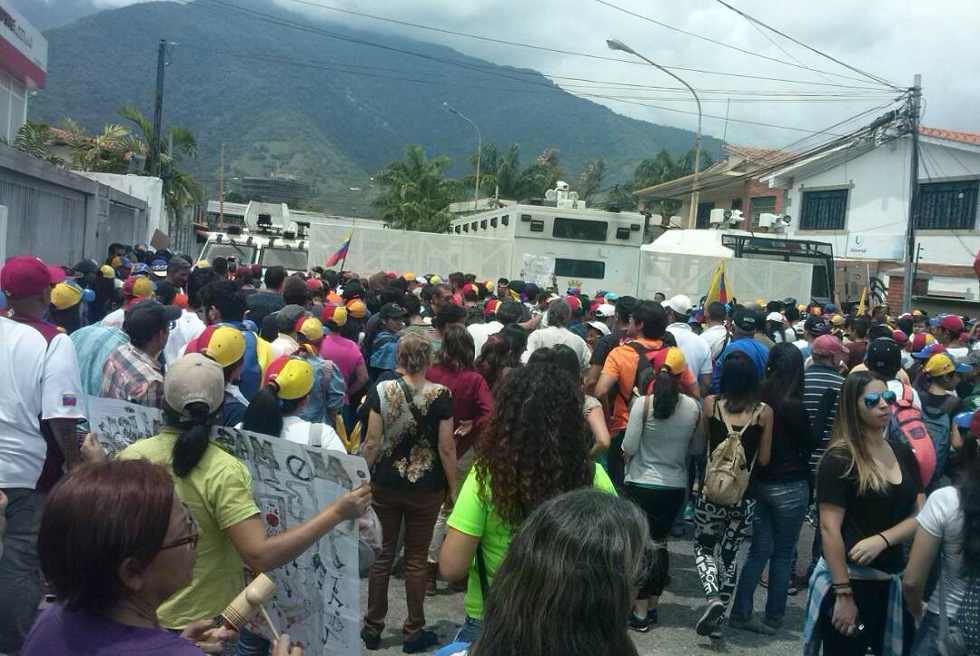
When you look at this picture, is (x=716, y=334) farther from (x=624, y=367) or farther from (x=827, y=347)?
(x=624, y=367)

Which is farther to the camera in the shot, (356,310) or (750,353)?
(356,310)

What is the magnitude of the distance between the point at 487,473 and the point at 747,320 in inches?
198

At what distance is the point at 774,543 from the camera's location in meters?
5.49

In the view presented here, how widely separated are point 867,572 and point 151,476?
10.7ft

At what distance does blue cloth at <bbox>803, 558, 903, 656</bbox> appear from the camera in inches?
150

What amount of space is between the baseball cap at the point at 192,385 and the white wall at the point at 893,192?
27075mm

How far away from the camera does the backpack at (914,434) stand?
4.81m

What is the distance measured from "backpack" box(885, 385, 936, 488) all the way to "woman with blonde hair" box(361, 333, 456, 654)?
2.58 meters

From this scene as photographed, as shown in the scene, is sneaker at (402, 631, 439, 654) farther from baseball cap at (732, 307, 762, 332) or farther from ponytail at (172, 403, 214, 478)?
baseball cap at (732, 307, 762, 332)

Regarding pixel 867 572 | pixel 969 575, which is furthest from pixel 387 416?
pixel 969 575

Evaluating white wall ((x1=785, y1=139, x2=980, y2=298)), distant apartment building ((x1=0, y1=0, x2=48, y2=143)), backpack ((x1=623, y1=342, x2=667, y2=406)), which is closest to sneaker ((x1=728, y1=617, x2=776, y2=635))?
backpack ((x1=623, y1=342, x2=667, y2=406))

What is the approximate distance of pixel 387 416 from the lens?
4781mm

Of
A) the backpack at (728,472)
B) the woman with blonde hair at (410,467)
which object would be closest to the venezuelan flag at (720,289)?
the backpack at (728,472)

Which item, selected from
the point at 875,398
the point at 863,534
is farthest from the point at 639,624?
the point at 875,398
